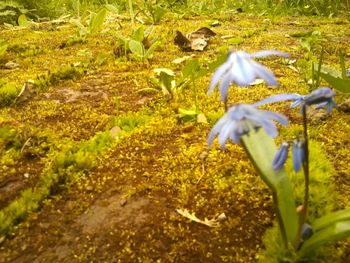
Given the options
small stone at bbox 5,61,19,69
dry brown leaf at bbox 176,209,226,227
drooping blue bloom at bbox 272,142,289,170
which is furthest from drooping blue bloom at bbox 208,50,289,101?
small stone at bbox 5,61,19,69

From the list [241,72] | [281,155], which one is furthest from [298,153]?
[241,72]

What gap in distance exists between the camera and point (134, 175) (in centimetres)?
200

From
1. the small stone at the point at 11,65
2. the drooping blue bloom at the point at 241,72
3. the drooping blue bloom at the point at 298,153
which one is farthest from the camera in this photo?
the small stone at the point at 11,65

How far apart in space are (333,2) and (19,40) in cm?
556

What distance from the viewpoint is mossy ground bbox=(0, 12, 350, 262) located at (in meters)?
1.58

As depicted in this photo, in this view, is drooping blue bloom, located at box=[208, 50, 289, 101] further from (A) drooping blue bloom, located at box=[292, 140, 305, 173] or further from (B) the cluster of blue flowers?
(A) drooping blue bloom, located at box=[292, 140, 305, 173]

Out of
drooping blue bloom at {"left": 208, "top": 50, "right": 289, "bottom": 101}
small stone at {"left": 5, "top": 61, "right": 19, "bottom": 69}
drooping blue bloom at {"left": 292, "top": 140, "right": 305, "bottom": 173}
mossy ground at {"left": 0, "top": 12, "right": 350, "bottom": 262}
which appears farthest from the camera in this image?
small stone at {"left": 5, "top": 61, "right": 19, "bottom": 69}

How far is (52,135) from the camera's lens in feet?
7.75

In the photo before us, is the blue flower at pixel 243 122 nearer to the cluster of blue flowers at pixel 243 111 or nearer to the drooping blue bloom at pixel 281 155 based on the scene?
the cluster of blue flowers at pixel 243 111

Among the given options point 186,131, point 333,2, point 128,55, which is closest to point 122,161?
point 186,131

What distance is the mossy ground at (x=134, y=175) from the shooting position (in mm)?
1583

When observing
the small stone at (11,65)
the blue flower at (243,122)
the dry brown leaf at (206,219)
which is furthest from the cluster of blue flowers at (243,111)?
the small stone at (11,65)

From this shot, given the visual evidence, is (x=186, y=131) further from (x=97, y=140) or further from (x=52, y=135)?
(x=52, y=135)

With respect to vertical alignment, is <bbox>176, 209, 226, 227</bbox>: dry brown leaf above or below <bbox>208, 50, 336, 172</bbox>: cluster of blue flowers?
below
